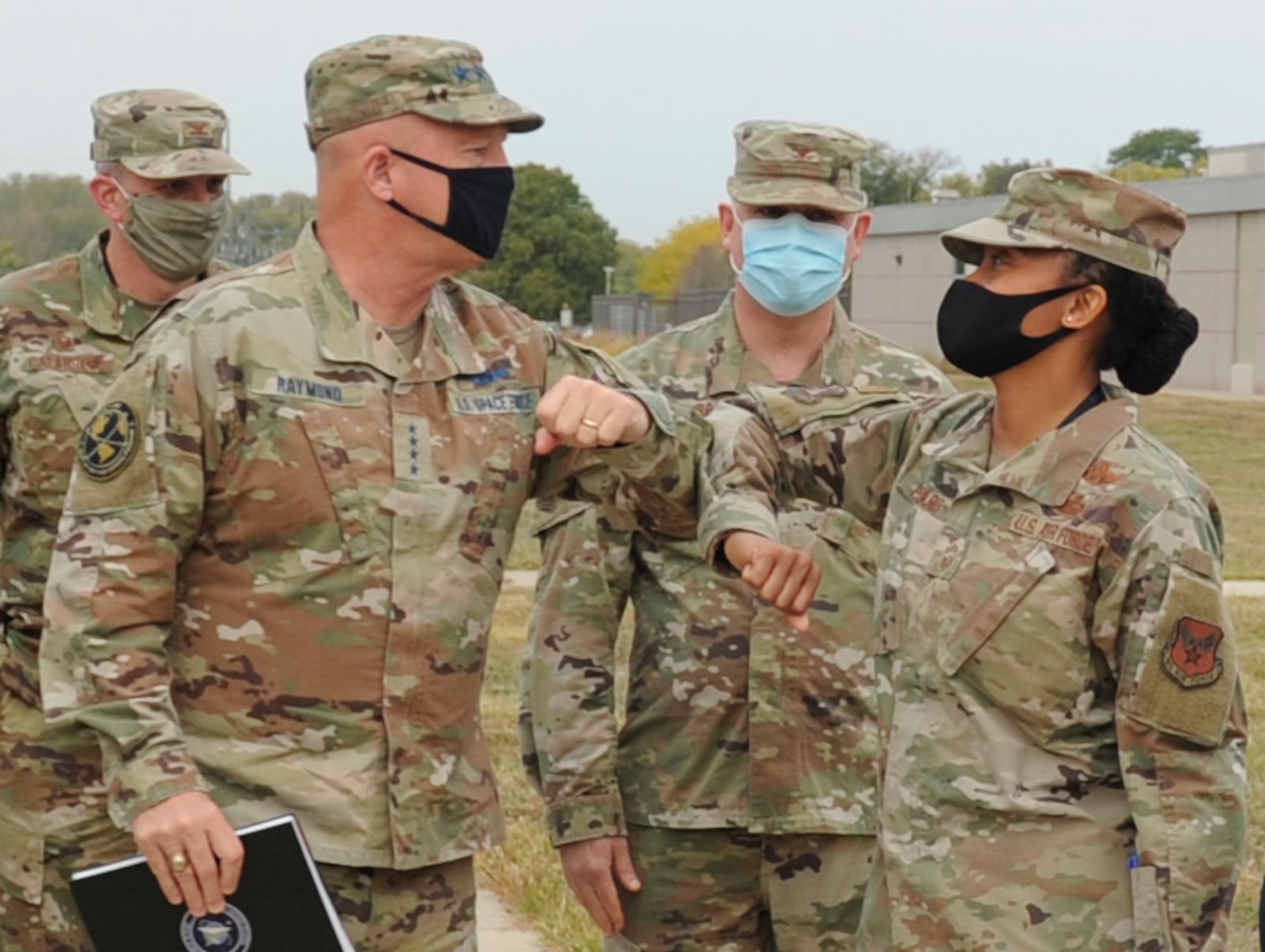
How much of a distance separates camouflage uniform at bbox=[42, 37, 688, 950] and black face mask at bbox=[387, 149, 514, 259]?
170mm

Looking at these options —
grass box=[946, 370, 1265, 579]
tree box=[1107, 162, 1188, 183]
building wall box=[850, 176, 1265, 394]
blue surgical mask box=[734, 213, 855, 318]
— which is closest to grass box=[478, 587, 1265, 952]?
blue surgical mask box=[734, 213, 855, 318]

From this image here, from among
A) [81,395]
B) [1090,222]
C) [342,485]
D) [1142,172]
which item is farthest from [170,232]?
[1142,172]

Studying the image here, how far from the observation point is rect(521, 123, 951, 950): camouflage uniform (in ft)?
13.5

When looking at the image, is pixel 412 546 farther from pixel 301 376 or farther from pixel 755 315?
pixel 755 315

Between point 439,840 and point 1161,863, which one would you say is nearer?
point 1161,863

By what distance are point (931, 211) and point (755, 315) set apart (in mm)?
43397

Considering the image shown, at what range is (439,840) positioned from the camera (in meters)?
3.39

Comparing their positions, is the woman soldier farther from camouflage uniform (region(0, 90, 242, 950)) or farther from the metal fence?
the metal fence

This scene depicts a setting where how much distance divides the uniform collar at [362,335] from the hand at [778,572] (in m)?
0.55

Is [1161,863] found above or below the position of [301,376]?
below

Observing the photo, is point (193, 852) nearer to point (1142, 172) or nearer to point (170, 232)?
point (170, 232)

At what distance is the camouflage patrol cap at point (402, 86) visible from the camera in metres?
3.35

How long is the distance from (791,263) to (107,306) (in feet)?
5.40

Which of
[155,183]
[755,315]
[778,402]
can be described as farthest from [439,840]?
[155,183]
